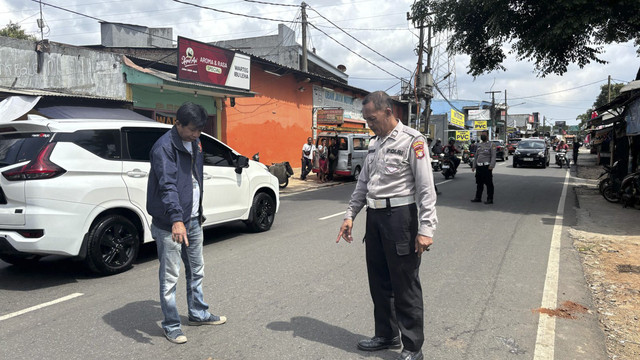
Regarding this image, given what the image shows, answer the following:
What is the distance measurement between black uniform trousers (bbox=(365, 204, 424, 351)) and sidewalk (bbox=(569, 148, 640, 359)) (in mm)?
1588

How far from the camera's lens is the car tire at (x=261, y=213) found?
7425mm

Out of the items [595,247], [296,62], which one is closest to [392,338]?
→ [595,247]

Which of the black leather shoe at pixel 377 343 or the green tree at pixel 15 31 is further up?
the green tree at pixel 15 31

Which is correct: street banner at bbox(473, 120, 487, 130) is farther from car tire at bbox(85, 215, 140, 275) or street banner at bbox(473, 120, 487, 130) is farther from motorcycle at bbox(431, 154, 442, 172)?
car tire at bbox(85, 215, 140, 275)

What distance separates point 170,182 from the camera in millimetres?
3238

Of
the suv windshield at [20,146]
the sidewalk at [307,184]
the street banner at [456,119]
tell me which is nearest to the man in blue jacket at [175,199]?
the suv windshield at [20,146]

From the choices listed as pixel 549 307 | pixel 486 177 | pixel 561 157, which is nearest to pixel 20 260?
pixel 549 307

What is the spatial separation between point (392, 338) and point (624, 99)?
41.4 feet

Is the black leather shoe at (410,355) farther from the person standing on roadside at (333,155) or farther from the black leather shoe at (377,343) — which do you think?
the person standing on roadside at (333,155)

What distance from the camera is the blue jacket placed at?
3.22 metres

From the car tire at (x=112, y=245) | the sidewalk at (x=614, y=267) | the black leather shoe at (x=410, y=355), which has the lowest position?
the sidewalk at (x=614, y=267)

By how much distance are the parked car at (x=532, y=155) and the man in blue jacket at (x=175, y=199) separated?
24.4 metres

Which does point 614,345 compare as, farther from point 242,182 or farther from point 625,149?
point 625,149

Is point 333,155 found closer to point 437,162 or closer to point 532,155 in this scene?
point 437,162
